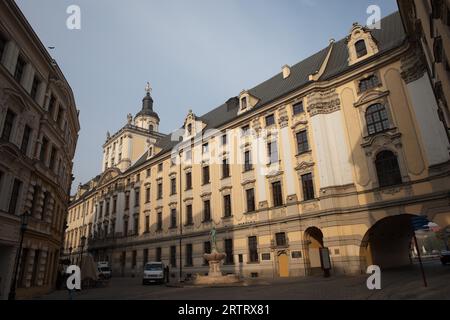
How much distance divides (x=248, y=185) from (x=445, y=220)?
16234 mm

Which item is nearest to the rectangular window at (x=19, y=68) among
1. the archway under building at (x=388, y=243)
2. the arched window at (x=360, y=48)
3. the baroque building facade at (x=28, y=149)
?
the baroque building facade at (x=28, y=149)

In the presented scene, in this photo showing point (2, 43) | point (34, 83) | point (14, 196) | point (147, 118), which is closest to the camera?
point (2, 43)

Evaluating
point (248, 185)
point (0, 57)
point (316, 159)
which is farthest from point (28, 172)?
point (316, 159)

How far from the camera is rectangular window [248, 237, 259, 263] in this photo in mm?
A: 28609

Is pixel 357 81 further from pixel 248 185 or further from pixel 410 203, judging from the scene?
pixel 248 185

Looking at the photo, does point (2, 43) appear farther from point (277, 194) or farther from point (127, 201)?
point (127, 201)

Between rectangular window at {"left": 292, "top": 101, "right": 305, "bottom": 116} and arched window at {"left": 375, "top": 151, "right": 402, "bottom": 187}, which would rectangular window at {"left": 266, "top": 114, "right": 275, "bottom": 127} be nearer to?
rectangular window at {"left": 292, "top": 101, "right": 305, "bottom": 116}

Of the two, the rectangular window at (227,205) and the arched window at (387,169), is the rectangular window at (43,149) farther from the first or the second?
the arched window at (387,169)

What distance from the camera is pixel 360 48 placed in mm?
26172

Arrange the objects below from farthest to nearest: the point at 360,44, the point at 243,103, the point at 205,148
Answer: the point at 205,148, the point at 243,103, the point at 360,44

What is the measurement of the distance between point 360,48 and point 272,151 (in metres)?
11.7

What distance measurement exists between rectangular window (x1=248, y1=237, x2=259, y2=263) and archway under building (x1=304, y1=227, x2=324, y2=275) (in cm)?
519

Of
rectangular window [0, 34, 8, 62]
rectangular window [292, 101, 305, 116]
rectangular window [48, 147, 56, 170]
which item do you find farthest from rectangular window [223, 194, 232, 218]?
rectangular window [0, 34, 8, 62]

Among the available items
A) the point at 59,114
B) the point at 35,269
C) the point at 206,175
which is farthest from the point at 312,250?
the point at 59,114
